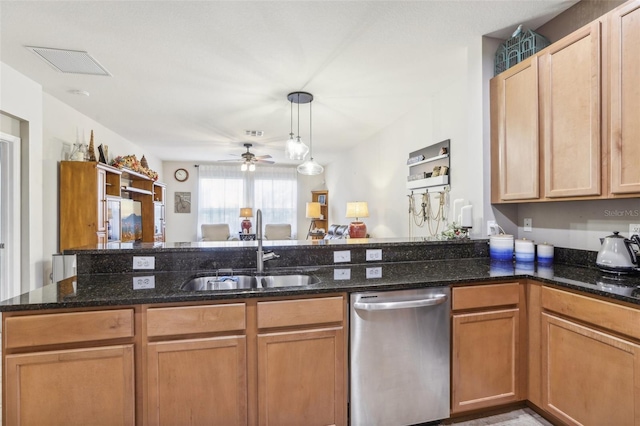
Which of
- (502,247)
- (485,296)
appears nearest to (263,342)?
(485,296)

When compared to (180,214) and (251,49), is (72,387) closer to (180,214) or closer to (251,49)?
(251,49)

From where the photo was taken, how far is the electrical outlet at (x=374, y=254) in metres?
2.24

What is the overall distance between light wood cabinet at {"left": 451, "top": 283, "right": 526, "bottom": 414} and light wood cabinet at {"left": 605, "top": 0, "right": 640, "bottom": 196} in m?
0.77

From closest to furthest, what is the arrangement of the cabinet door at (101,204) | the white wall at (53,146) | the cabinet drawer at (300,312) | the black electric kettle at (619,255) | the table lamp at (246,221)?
the cabinet drawer at (300,312) → the black electric kettle at (619,255) → the white wall at (53,146) → the cabinet door at (101,204) → the table lamp at (246,221)

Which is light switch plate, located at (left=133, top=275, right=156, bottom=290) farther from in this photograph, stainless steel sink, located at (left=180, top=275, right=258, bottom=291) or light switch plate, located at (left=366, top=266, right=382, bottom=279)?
light switch plate, located at (left=366, top=266, right=382, bottom=279)

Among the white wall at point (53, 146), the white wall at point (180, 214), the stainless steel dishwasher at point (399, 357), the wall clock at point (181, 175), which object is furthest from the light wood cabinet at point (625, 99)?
the wall clock at point (181, 175)

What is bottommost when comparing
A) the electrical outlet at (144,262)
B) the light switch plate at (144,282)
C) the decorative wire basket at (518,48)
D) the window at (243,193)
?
the light switch plate at (144,282)

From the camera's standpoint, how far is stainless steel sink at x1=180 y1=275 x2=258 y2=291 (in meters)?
1.86

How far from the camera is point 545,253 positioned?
7.17 feet

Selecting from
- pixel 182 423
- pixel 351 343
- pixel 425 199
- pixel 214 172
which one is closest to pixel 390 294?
pixel 351 343

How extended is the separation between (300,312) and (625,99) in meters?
1.98

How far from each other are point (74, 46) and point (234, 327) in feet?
8.52

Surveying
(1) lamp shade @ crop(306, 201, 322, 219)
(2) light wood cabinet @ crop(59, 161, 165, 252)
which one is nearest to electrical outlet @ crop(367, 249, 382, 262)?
(2) light wood cabinet @ crop(59, 161, 165, 252)

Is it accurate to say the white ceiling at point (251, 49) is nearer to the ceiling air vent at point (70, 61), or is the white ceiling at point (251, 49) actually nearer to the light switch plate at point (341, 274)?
the ceiling air vent at point (70, 61)
